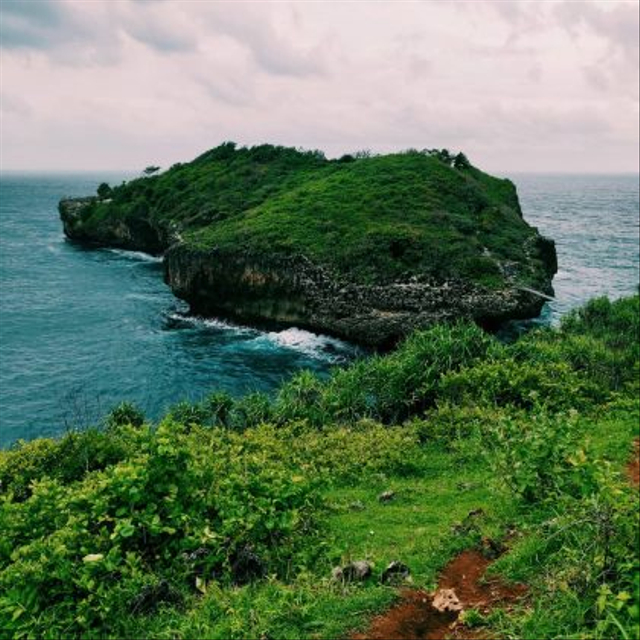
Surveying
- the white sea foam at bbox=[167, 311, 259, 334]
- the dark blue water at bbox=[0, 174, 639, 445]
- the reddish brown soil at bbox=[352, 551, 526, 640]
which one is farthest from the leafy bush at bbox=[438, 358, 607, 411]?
the white sea foam at bbox=[167, 311, 259, 334]

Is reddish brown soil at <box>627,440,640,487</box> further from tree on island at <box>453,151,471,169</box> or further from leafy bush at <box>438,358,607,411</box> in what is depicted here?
tree on island at <box>453,151,471,169</box>

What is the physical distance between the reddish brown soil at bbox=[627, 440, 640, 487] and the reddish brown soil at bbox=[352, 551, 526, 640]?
4.37 meters

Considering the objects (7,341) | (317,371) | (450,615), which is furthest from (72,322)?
(450,615)

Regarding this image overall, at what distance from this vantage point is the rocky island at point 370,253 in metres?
45.2

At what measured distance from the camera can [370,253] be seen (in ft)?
160

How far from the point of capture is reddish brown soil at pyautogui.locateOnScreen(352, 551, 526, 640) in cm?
821

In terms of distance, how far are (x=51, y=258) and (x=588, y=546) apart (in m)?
82.5

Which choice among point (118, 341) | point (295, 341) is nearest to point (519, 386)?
point (295, 341)

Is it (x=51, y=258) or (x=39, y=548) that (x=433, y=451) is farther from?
(x=51, y=258)

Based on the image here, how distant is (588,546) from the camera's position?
8164 millimetres

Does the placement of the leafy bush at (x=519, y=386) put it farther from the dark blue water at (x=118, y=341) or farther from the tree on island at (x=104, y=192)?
the tree on island at (x=104, y=192)

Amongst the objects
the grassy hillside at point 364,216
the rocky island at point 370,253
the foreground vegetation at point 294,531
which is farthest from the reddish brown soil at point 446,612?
the grassy hillside at point 364,216

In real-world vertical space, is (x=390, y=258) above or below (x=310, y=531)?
above

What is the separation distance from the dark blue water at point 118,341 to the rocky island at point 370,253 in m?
2.67
